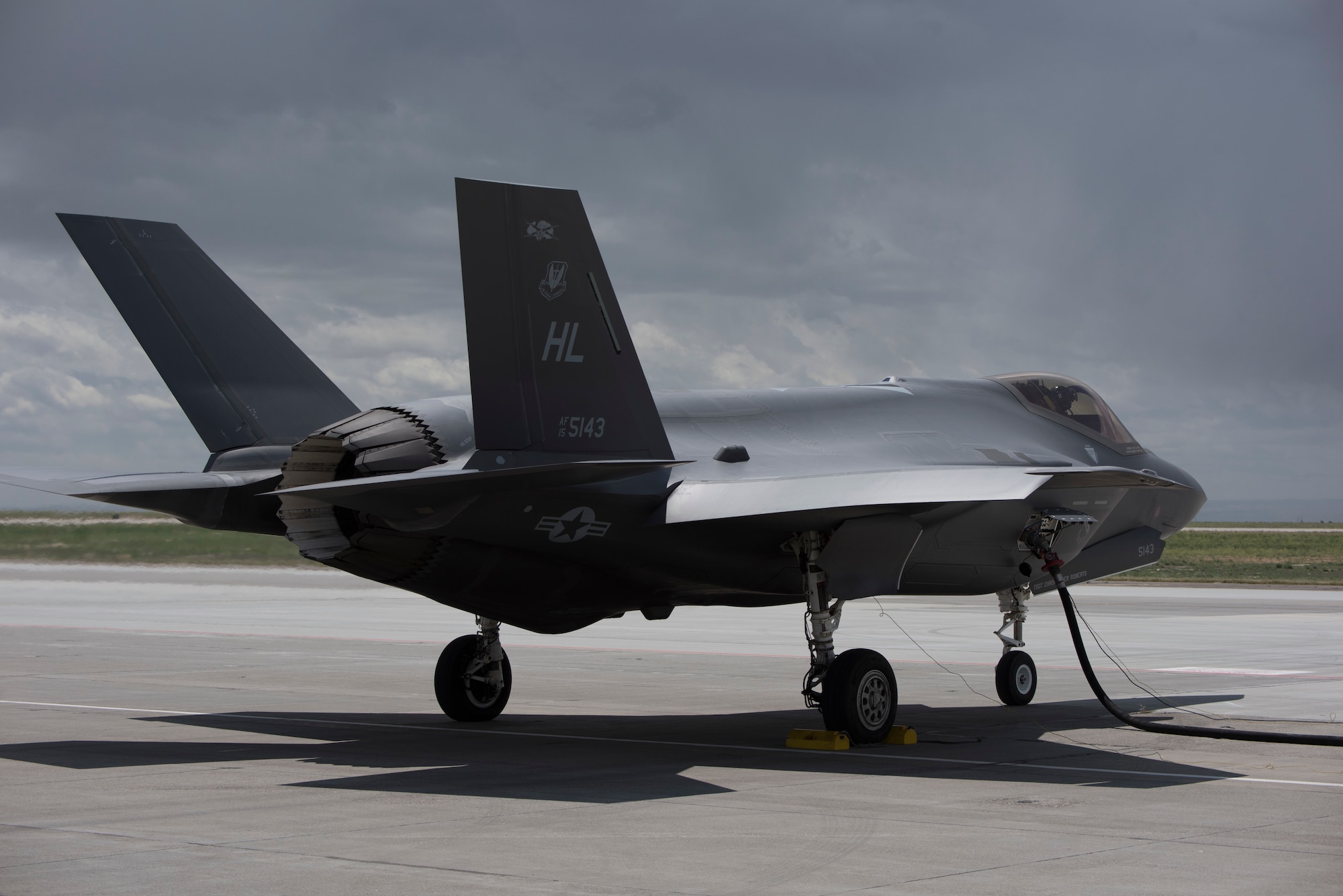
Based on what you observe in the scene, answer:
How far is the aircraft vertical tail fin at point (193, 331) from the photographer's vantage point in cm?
1327

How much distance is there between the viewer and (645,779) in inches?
391

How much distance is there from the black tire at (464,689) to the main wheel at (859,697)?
3.96 meters

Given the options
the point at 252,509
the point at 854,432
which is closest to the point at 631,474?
the point at 854,432

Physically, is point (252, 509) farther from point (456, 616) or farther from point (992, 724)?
point (456, 616)

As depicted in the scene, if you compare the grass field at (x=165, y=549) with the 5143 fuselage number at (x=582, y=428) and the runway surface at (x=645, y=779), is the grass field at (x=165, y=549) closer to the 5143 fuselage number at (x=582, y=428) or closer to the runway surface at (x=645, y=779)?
the runway surface at (x=645, y=779)

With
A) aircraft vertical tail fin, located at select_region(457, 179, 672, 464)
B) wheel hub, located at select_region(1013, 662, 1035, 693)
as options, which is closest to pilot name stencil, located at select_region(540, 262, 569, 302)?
aircraft vertical tail fin, located at select_region(457, 179, 672, 464)

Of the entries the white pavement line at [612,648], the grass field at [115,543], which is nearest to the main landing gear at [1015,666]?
the white pavement line at [612,648]

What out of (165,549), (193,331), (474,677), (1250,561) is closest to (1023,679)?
(474,677)

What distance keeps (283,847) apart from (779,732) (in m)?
6.42

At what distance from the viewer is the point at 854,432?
1316cm

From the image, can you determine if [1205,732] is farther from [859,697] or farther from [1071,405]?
[1071,405]

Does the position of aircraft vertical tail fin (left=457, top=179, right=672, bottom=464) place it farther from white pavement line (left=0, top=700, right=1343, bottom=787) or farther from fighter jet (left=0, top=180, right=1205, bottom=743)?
white pavement line (left=0, top=700, right=1343, bottom=787)

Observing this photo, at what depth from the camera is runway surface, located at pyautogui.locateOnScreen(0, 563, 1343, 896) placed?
6793mm

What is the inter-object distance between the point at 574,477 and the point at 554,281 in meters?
1.66
